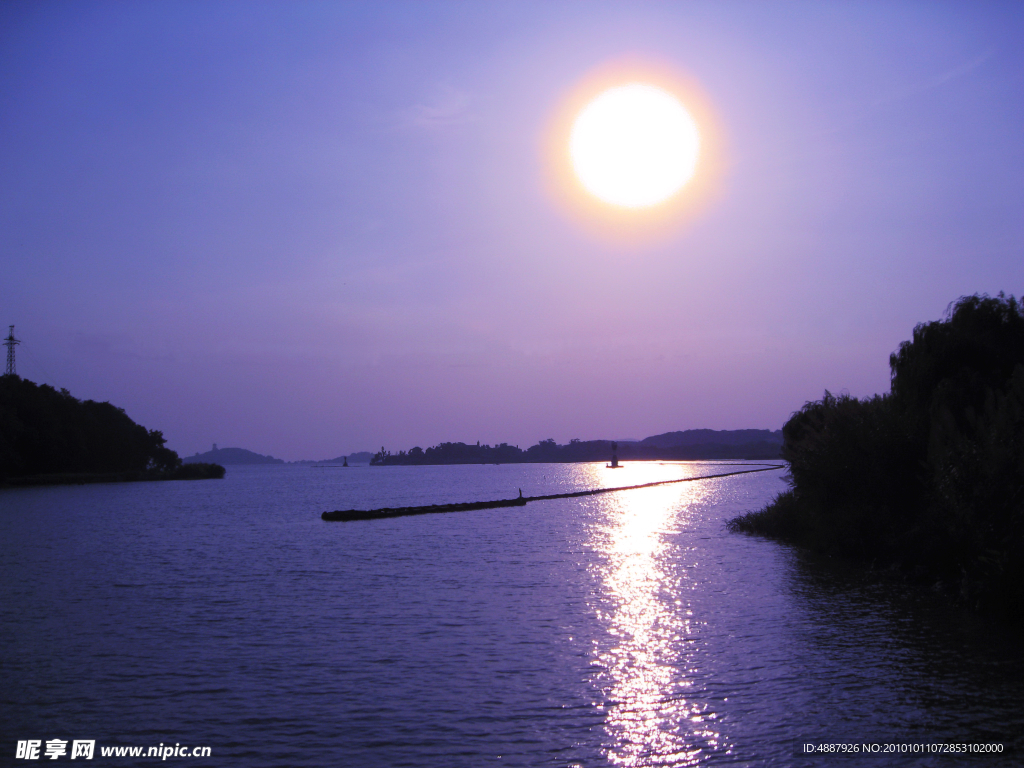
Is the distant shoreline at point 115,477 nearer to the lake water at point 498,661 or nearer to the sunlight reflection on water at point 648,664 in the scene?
the lake water at point 498,661

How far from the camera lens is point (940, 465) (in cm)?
2231

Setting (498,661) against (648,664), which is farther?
(498,661)

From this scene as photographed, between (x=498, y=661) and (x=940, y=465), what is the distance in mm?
13800

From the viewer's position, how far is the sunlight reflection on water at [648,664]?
40.7ft

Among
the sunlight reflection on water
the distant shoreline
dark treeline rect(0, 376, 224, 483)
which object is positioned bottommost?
the sunlight reflection on water

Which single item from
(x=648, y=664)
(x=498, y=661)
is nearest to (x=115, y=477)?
(x=498, y=661)

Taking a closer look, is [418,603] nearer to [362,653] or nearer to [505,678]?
[362,653]

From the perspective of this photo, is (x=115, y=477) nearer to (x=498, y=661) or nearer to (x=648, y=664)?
(x=498, y=661)

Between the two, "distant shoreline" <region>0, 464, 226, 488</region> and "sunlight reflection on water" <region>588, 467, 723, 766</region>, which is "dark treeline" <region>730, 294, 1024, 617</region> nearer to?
"sunlight reflection on water" <region>588, 467, 723, 766</region>

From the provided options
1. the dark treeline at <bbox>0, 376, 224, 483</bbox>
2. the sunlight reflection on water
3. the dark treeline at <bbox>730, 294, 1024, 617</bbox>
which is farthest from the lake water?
the dark treeline at <bbox>0, 376, 224, 483</bbox>

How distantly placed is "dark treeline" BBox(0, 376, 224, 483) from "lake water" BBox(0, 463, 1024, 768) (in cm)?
7738

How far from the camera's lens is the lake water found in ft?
41.7

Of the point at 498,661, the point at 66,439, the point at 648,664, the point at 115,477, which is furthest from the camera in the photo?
the point at 115,477

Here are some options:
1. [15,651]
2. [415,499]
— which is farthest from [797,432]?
[415,499]
